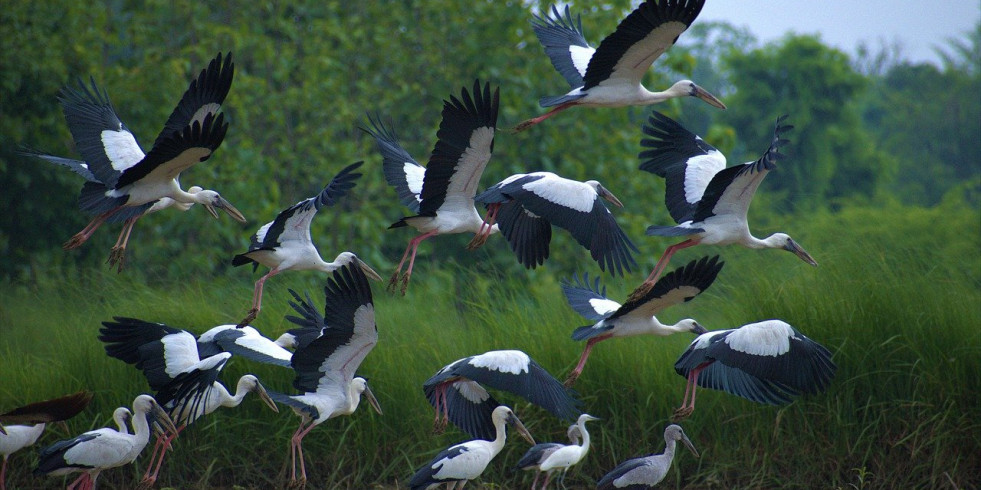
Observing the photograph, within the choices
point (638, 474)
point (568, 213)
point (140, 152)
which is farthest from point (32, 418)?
point (638, 474)

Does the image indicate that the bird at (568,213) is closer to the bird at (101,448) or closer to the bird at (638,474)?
the bird at (638,474)

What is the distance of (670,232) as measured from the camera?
655 cm

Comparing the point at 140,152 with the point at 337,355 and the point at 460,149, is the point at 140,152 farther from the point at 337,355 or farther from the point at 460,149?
the point at 460,149

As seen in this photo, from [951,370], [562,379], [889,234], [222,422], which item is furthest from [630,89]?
[889,234]

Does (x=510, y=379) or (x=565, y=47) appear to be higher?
(x=565, y=47)

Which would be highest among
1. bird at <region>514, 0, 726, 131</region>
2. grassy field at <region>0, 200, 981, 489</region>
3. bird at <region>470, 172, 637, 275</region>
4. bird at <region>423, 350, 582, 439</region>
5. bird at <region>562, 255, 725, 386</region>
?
bird at <region>514, 0, 726, 131</region>

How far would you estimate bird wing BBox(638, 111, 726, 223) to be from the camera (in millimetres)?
7418

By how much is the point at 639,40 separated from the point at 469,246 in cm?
165

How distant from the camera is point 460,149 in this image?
22.2ft

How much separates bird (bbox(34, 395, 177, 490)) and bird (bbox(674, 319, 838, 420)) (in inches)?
132

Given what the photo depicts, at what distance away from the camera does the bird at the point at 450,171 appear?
21.5 ft

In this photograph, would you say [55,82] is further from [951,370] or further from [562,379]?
[951,370]

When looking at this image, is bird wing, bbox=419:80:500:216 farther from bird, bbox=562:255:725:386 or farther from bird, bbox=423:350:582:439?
bird, bbox=562:255:725:386

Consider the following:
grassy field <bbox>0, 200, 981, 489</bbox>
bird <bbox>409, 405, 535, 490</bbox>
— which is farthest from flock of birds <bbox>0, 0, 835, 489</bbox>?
grassy field <bbox>0, 200, 981, 489</bbox>
